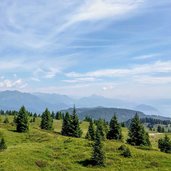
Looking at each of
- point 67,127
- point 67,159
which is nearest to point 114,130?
point 67,127

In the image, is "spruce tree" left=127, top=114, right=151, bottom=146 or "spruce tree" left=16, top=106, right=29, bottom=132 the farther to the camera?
"spruce tree" left=16, top=106, right=29, bottom=132

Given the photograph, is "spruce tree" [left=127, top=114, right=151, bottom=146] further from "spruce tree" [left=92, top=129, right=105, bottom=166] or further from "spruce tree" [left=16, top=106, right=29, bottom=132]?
"spruce tree" [left=92, top=129, right=105, bottom=166]

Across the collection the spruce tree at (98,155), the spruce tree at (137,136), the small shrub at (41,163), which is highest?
the spruce tree at (137,136)

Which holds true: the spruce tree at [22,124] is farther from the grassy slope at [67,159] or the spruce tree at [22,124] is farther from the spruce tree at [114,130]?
the spruce tree at [114,130]

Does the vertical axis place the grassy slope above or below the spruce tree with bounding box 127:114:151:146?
below

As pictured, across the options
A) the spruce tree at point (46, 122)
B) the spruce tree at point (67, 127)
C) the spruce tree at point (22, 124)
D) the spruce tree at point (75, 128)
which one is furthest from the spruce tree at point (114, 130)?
the spruce tree at point (46, 122)

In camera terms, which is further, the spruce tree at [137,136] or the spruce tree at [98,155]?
the spruce tree at [137,136]

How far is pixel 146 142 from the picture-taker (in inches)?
3903

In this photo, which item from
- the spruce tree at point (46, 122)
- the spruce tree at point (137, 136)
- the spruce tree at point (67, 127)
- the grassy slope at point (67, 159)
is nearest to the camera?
the grassy slope at point (67, 159)

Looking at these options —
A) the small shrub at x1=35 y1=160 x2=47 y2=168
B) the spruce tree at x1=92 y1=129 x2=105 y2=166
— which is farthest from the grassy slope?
the spruce tree at x1=92 y1=129 x2=105 y2=166

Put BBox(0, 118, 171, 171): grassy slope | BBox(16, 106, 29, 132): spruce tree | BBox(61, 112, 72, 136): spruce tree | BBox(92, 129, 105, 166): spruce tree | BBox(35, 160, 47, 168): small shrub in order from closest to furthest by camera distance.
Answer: BBox(0, 118, 171, 171): grassy slope → BBox(35, 160, 47, 168): small shrub → BBox(92, 129, 105, 166): spruce tree → BBox(16, 106, 29, 132): spruce tree → BBox(61, 112, 72, 136): spruce tree

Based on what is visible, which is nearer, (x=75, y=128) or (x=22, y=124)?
(x=22, y=124)

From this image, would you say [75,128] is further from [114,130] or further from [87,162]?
[87,162]

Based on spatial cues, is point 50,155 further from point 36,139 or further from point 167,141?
point 167,141
